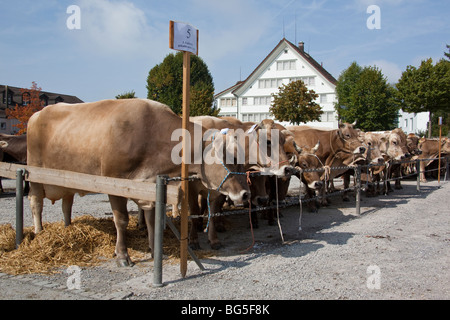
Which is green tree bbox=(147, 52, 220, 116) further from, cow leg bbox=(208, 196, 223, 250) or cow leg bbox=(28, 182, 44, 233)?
cow leg bbox=(208, 196, 223, 250)

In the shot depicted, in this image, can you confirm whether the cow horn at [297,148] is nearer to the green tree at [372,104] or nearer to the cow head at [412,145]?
the cow head at [412,145]

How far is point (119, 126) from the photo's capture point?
19.0 ft

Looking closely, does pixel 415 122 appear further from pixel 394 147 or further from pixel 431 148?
pixel 394 147

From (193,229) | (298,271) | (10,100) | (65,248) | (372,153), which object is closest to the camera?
(298,271)

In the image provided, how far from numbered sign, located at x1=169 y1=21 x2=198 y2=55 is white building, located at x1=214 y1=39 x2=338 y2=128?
42979 mm

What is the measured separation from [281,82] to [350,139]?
4012cm

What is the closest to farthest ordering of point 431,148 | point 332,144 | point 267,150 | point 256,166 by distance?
point 267,150 < point 256,166 < point 332,144 < point 431,148

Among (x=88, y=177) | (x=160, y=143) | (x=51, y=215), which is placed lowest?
(x=51, y=215)

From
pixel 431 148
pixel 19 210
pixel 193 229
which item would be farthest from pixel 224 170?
pixel 431 148

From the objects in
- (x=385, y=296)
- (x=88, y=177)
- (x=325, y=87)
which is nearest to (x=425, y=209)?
(x=385, y=296)

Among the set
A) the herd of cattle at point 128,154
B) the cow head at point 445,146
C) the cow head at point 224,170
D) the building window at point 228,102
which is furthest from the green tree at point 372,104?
the cow head at point 224,170

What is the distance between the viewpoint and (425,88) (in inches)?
1363

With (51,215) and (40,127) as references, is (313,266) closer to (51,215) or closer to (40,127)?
(40,127)
